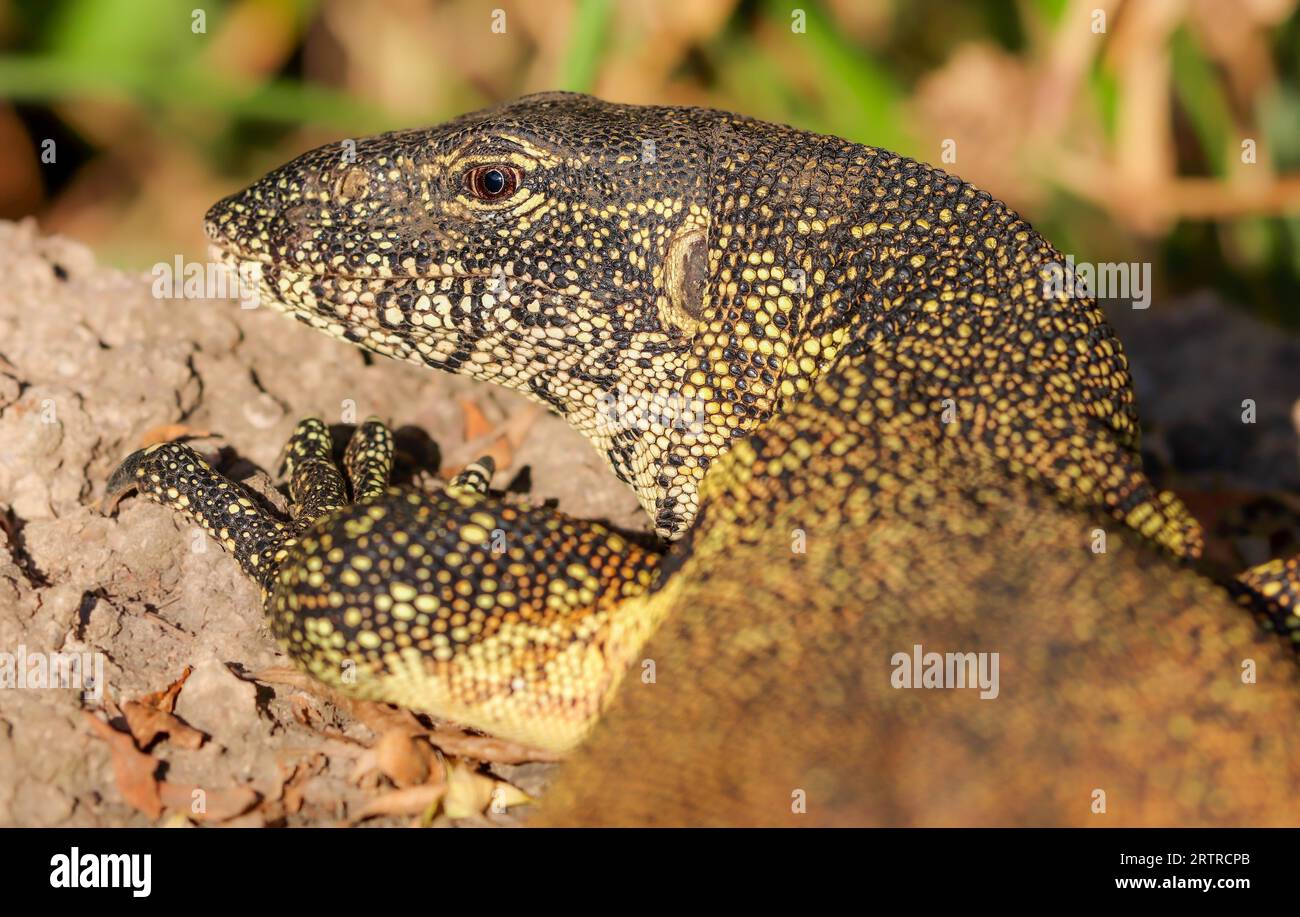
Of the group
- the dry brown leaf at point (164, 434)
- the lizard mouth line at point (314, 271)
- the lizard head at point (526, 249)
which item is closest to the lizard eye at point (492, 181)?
the lizard head at point (526, 249)

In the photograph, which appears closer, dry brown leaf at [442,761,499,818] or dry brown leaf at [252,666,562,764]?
dry brown leaf at [442,761,499,818]

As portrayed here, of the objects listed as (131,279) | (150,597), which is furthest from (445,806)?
(131,279)

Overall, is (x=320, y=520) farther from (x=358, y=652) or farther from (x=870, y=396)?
(x=870, y=396)

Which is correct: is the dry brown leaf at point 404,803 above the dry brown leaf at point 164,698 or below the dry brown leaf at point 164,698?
below

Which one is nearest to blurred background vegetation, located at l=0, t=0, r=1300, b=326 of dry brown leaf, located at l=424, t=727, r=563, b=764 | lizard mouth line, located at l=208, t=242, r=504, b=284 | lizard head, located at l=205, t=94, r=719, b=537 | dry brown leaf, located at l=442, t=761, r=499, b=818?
lizard mouth line, located at l=208, t=242, r=504, b=284

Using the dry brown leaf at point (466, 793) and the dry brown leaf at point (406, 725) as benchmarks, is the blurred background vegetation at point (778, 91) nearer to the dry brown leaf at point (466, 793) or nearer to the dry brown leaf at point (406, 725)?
the dry brown leaf at point (406, 725)

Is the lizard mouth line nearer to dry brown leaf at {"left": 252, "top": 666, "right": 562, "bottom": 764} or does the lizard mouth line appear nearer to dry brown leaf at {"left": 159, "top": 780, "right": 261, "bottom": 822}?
dry brown leaf at {"left": 252, "top": 666, "right": 562, "bottom": 764}
